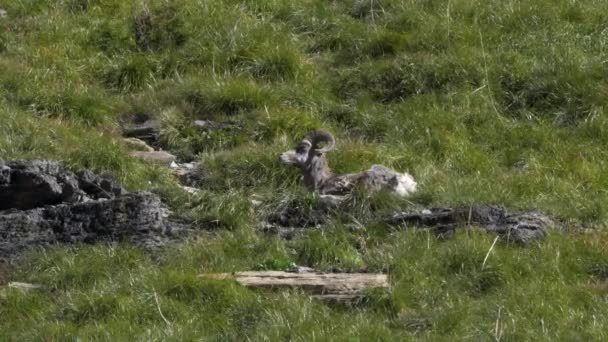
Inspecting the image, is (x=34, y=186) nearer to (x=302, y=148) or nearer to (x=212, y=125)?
(x=302, y=148)

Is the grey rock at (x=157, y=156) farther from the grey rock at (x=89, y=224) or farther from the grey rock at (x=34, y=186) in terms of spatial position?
the grey rock at (x=89, y=224)

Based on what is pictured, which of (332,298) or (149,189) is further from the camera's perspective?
(149,189)

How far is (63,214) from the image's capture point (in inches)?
480

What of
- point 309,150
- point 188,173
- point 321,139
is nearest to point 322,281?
point 309,150

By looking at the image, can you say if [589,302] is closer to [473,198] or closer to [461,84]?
[473,198]

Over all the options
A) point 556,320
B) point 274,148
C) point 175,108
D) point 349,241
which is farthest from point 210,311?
point 175,108

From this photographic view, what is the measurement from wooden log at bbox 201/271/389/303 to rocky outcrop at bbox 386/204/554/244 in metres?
1.09

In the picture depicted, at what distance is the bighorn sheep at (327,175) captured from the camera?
42.1 feet

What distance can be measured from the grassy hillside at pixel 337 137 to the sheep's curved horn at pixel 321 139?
365mm

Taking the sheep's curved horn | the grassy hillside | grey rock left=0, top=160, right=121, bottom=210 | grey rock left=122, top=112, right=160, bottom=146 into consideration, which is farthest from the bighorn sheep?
grey rock left=0, top=160, right=121, bottom=210

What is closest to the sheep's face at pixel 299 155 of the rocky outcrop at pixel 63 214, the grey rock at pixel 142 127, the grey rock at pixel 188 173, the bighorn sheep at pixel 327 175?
the bighorn sheep at pixel 327 175

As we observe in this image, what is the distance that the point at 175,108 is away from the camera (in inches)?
611

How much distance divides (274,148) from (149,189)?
5.41 ft

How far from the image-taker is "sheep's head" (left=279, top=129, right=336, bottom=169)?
44.2 ft
